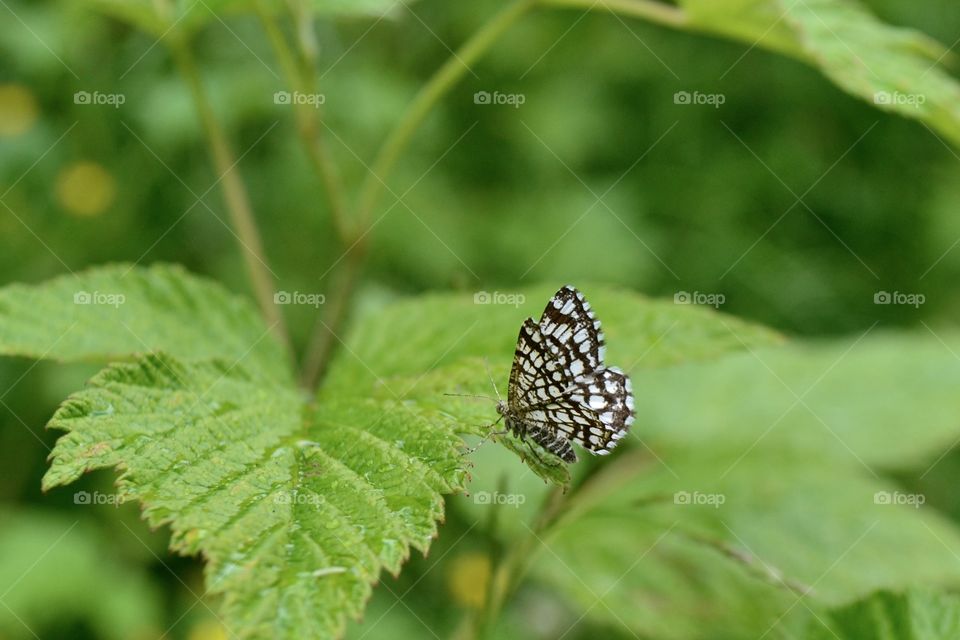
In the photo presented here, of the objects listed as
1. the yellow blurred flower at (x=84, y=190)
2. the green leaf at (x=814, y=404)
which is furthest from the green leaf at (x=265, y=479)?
the yellow blurred flower at (x=84, y=190)

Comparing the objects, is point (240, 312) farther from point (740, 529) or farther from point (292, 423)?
point (740, 529)

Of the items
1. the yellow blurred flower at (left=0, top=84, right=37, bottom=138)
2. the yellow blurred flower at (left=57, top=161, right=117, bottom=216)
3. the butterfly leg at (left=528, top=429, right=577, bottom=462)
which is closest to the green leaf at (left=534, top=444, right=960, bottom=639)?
the butterfly leg at (left=528, top=429, right=577, bottom=462)

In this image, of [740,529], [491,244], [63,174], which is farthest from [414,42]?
[740,529]

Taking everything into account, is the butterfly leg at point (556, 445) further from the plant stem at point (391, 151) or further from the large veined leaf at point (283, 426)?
the plant stem at point (391, 151)

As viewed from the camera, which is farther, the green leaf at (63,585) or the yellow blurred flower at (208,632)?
the yellow blurred flower at (208,632)

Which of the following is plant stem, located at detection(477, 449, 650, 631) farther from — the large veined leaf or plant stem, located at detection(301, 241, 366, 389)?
plant stem, located at detection(301, 241, 366, 389)
